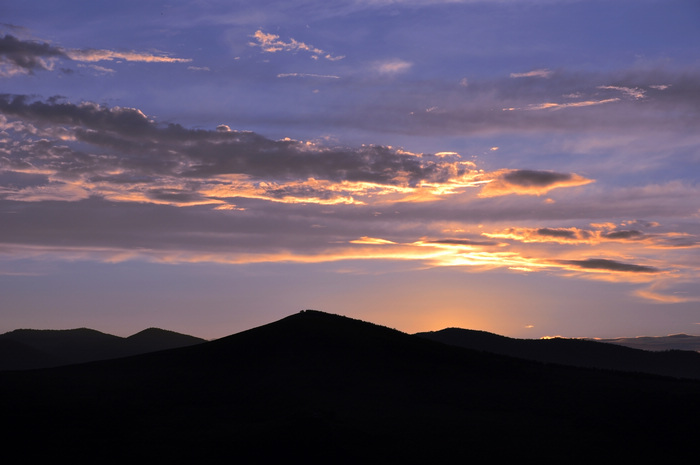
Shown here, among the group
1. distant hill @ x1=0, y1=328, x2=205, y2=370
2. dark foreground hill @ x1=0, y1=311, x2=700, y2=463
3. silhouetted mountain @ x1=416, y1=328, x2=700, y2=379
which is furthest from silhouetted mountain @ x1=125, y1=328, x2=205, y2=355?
dark foreground hill @ x1=0, y1=311, x2=700, y2=463

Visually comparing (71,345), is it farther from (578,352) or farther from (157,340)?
(578,352)

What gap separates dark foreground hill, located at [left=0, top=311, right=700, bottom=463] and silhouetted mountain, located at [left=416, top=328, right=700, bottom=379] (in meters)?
82.0

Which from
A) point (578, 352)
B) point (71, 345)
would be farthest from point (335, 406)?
point (71, 345)

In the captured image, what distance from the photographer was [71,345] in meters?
170

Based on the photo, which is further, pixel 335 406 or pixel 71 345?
pixel 71 345

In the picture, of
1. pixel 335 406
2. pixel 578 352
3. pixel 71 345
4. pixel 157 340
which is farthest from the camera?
pixel 157 340

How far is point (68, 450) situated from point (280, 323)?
3967cm

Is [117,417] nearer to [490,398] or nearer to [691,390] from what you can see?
[490,398]

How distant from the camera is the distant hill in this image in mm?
138125

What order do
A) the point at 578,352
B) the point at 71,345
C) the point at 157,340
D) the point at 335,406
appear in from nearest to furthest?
the point at 335,406, the point at 578,352, the point at 71,345, the point at 157,340

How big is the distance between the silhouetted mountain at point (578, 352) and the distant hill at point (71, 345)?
234 ft

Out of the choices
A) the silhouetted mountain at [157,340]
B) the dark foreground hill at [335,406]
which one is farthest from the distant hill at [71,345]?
the dark foreground hill at [335,406]

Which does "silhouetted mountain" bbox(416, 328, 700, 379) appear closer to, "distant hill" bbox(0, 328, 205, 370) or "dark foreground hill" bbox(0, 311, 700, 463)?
"distant hill" bbox(0, 328, 205, 370)

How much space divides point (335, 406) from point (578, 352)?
12374 centimetres
